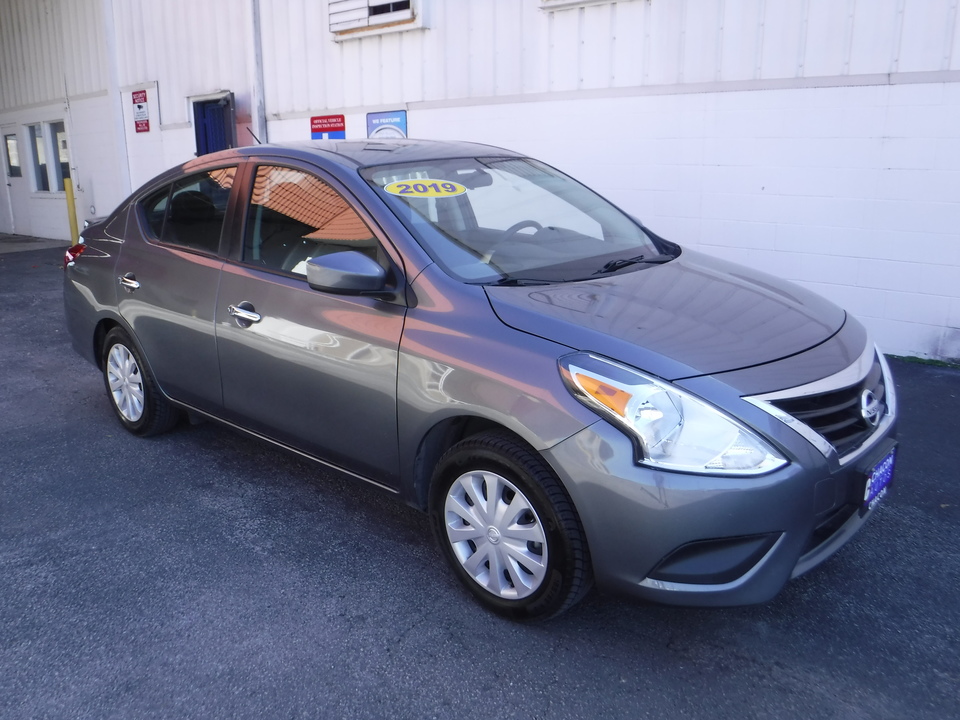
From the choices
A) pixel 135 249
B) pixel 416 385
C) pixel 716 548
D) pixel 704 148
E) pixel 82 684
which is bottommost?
pixel 82 684

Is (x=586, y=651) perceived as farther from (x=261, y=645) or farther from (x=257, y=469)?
(x=257, y=469)

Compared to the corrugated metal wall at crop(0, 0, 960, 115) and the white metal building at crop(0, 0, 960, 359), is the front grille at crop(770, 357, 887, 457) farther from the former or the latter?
the corrugated metal wall at crop(0, 0, 960, 115)

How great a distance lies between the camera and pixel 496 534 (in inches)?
113

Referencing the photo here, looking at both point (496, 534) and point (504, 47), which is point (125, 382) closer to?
point (496, 534)

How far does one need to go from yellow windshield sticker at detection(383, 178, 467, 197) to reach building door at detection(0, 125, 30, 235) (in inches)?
623

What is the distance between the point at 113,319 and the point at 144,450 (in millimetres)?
743

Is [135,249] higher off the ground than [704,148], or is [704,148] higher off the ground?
[704,148]

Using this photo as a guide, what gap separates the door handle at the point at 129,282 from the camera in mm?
4433

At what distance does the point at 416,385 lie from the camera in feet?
9.95

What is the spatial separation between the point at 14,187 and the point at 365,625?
17.3 meters

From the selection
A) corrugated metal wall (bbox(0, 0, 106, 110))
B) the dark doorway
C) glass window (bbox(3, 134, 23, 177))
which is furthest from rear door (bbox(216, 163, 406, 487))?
glass window (bbox(3, 134, 23, 177))

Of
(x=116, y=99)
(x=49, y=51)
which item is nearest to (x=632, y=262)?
(x=116, y=99)

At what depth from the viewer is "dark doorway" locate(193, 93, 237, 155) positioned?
11.3 meters

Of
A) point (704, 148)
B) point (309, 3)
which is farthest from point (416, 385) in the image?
point (309, 3)
